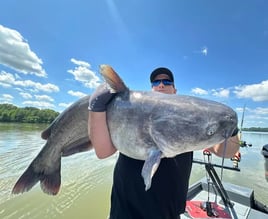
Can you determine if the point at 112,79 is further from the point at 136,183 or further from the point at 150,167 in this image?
the point at 136,183

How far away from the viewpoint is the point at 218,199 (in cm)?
403

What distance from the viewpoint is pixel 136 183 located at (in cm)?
156

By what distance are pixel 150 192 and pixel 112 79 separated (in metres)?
0.90

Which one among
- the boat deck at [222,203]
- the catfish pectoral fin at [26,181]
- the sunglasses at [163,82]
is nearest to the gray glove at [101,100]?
the sunglasses at [163,82]

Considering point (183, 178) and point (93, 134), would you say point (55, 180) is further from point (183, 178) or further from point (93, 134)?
point (183, 178)

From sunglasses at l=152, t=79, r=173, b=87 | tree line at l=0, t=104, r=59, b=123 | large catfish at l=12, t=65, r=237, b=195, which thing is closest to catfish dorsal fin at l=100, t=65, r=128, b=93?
large catfish at l=12, t=65, r=237, b=195

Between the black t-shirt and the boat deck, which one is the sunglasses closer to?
the black t-shirt

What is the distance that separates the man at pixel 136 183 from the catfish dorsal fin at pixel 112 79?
0.06 metres

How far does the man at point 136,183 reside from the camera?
4.67 ft

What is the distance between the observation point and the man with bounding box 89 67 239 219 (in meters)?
1.42

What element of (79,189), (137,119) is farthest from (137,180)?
(79,189)

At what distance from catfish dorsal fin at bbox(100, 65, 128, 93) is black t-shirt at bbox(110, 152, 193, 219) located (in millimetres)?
570

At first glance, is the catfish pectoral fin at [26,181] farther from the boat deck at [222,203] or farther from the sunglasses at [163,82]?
the boat deck at [222,203]

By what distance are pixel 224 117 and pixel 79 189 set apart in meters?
7.59
